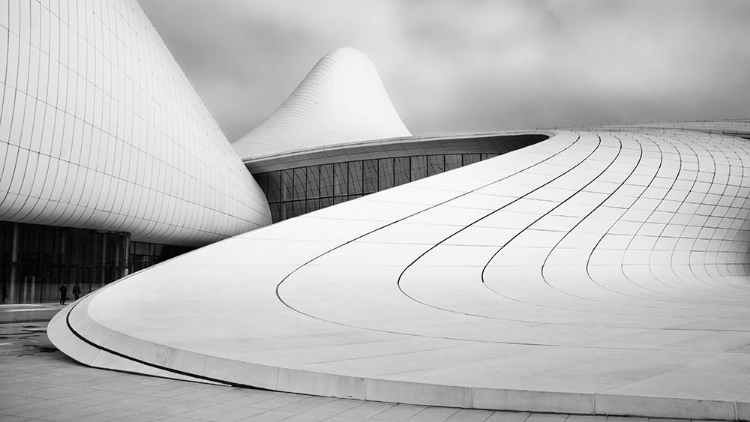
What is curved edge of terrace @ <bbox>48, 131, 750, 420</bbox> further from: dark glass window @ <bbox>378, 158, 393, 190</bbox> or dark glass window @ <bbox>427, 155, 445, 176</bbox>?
dark glass window @ <bbox>378, 158, 393, 190</bbox>

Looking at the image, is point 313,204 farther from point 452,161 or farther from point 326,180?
point 452,161

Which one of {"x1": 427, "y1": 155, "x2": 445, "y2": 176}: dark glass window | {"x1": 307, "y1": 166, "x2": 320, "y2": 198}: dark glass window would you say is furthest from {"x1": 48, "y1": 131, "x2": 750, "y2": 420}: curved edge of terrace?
{"x1": 307, "y1": 166, "x2": 320, "y2": 198}: dark glass window

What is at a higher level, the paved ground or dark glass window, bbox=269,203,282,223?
dark glass window, bbox=269,203,282,223

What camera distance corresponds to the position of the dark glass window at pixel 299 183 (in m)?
30.8

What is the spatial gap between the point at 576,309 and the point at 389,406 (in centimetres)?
657

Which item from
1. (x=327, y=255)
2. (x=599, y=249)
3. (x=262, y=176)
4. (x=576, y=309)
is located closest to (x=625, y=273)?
(x=599, y=249)

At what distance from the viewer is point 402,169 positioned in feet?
93.5

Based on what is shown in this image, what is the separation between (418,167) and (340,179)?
405 cm

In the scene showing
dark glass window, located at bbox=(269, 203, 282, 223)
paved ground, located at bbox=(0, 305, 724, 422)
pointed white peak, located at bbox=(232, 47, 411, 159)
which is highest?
pointed white peak, located at bbox=(232, 47, 411, 159)

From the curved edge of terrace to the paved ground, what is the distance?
17cm

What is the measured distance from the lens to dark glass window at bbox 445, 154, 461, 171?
90.7 ft

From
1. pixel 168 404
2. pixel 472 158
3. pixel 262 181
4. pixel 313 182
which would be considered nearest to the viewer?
pixel 168 404

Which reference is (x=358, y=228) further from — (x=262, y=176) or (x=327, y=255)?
(x=262, y=176)

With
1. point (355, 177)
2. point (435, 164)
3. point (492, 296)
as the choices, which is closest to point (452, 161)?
point (435, 164)
